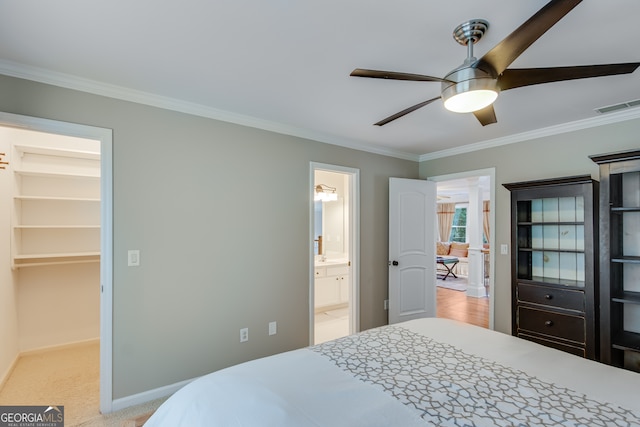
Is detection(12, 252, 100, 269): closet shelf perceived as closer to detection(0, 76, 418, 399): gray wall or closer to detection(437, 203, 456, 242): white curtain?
detection(0, 76, 418, 399): gray wall

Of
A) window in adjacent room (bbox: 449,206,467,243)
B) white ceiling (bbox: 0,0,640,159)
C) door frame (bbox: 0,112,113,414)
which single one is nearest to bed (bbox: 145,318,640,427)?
door frame (bbox: 0,112,113,414)

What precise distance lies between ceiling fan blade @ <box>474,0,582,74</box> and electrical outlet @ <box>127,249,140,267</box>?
253 cm

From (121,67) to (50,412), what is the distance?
98.6 inches

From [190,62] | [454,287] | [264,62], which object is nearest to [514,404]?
[264,62]

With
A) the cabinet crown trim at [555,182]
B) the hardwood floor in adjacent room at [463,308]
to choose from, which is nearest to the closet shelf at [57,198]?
the cabinet crown trim at [555,182]

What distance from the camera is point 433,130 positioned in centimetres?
329

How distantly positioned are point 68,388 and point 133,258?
4.34 ft

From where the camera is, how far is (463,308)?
5.42m

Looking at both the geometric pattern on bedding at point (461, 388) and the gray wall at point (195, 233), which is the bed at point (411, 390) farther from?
the gray wall at point (195, 233)

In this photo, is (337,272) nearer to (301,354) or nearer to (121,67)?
(301,354)

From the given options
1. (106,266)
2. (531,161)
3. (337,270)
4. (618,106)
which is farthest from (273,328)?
(618,106)

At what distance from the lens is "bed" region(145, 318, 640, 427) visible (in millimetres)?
1113

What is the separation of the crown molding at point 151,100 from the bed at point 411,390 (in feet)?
6.92

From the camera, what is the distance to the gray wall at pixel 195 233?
7.71ft
